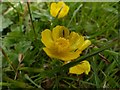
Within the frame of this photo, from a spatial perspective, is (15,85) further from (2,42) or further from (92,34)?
(92,34)

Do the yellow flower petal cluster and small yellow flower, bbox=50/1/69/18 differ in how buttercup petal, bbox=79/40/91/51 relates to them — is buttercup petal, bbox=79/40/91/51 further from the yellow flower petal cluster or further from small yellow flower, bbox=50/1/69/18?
small yellow flower, bbox=50/1/69/18

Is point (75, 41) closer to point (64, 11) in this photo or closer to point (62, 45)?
point (62, 45)

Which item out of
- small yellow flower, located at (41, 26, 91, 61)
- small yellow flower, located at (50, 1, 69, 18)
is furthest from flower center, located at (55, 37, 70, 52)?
small yellow flower, located at (50, 1, 69, 18)

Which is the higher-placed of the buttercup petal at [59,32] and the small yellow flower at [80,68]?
the buttercup petal at [59,32]

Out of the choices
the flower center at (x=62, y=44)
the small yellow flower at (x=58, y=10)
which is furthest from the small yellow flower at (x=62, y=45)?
the small yellow flower at (x=58, y=10)

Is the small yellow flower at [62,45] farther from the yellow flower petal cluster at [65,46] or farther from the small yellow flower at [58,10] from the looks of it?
the small yellow flower at [58,10]

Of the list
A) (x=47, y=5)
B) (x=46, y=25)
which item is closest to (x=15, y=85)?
(x=46, y=25)
